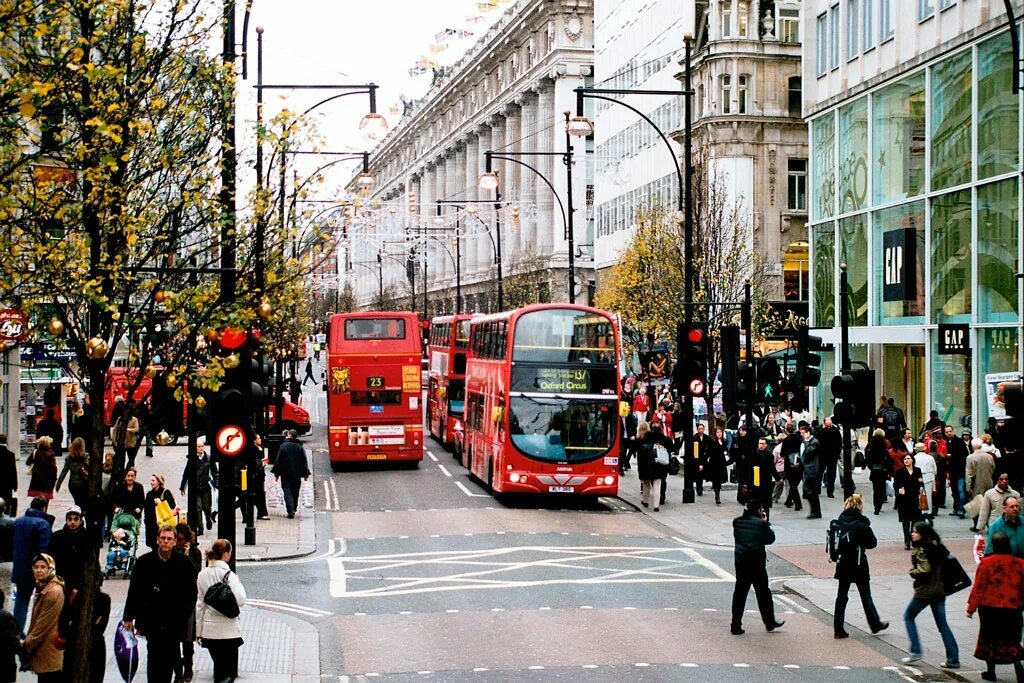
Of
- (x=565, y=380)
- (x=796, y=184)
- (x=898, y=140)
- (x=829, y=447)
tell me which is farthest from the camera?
(x=796, y=184)

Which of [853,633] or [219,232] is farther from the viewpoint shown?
[853,633]

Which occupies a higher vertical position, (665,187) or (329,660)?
(665,187)

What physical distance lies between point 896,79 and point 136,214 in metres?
30.7

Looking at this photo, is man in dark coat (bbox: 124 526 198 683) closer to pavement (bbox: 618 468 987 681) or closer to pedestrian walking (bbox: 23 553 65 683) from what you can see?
pedestrian walking (bbox: 23 553 65 683)

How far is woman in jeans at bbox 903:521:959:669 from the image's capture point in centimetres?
1566

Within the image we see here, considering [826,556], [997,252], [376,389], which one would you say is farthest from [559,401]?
[997,252]

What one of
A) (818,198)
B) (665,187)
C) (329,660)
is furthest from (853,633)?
(665,187)

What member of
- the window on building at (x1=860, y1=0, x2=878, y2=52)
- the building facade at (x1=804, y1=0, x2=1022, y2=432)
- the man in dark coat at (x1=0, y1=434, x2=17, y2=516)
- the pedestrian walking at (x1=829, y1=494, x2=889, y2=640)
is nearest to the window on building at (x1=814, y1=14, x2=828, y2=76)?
the building facade at (x1=804, y1=0, x2=1022, y2=432)

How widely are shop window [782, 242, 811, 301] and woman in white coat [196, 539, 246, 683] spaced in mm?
49783

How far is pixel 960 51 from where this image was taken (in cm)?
3659

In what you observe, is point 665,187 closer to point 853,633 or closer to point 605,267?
point 605,267

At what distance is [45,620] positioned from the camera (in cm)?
1253

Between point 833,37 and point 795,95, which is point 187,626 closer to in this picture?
point 833,37

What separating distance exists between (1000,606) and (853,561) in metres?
2.93
